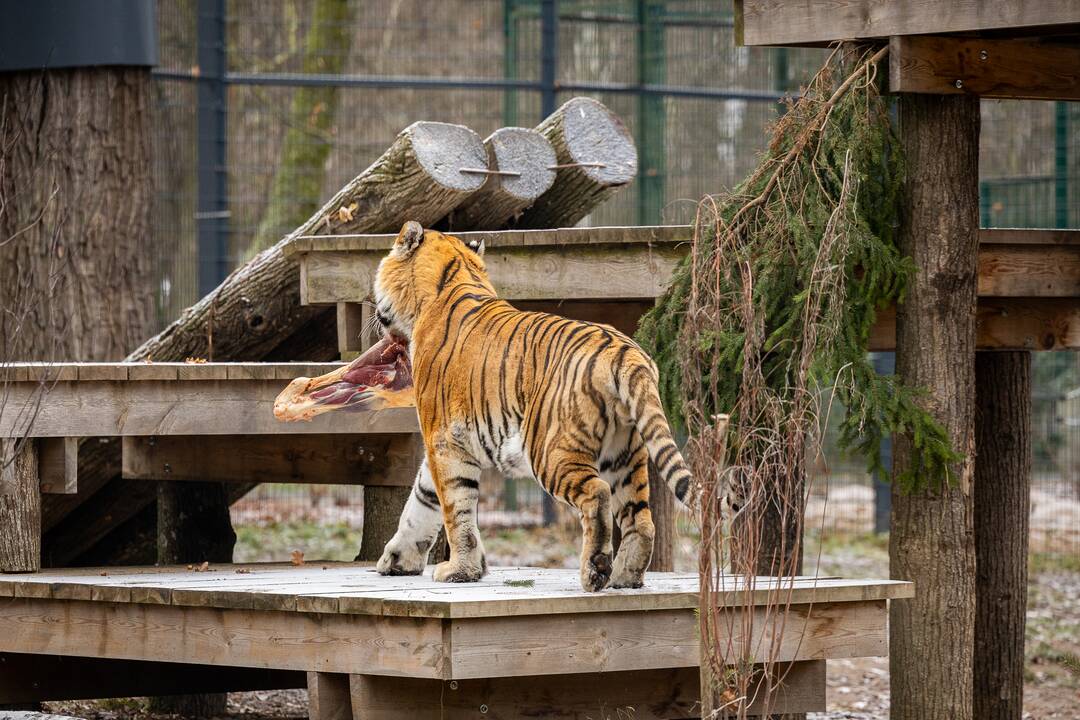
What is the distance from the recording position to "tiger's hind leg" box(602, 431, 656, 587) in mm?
4918

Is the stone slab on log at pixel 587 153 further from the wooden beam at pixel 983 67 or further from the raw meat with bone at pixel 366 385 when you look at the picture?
the wooden beam at pixel 983 67

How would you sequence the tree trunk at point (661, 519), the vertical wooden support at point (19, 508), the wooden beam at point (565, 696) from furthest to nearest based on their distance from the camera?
the tree trunk at point (661, 519) → the vertical wooden support at point (19, 508) → the wooden beam at point (565, 696)

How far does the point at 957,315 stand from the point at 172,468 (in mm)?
3275

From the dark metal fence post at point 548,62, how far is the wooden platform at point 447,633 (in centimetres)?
673

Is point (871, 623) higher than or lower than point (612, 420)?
lower

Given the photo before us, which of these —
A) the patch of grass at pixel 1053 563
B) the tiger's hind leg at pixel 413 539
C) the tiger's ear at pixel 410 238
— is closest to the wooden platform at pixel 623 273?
the tiger's ear at pixel 410 238

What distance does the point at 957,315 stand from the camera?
5859 mm

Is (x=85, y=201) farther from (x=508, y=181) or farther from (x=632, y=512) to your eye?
(x=632, y=512)

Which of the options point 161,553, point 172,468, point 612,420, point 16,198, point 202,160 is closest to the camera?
point 612,420

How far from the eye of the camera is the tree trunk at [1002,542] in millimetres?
6961

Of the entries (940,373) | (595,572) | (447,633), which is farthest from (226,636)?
(940,373)

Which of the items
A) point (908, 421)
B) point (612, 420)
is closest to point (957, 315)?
point (908, 421)

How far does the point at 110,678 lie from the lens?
21.6ft

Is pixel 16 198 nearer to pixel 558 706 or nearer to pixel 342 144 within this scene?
pixel 342 144
